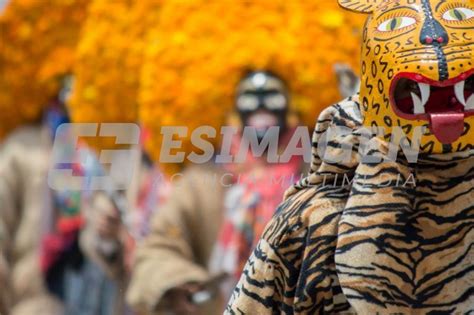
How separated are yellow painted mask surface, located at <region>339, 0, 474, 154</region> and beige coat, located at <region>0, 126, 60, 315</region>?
9.53 feet

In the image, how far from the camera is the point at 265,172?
4.21m

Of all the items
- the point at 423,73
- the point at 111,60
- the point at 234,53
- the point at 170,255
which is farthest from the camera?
the point at 111,60

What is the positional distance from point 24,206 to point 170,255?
0.91 meters

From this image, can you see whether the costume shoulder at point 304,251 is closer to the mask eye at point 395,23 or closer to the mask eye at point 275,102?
the mask eye at point 395,23

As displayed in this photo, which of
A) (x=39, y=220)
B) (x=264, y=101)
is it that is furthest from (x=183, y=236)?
(x=39, y=220)

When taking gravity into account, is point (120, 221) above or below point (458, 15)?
below

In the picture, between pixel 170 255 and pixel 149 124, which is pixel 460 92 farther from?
pixel 170 255

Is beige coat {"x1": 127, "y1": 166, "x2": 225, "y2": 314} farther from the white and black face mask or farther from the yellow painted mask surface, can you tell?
the yellow painted mask surface

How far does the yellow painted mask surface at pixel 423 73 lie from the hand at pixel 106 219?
2.65 metres

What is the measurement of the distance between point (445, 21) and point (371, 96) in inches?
6.0

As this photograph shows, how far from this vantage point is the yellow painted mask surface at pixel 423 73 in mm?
2406

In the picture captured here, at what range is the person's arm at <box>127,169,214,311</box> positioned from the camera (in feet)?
14.7

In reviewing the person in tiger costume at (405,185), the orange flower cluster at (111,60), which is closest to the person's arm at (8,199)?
the orange flower cluster at (111,60)

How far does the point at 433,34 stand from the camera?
2445mm
